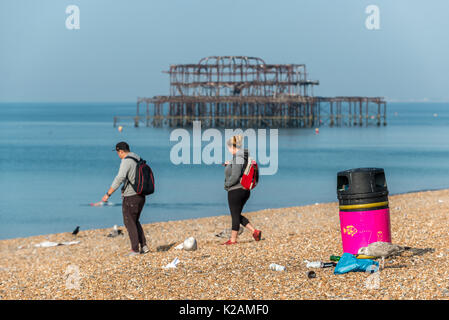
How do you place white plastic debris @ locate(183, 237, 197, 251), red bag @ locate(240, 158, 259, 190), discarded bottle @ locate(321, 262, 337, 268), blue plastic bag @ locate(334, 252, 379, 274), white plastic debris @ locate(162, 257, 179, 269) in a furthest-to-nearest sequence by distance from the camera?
white plastic debris @ locate(183, 237, 197, 251), red bag @ locate(240, 158, 259, 190), white plastic debris @ locate(162, 257, 179, 269), discarded bottle @ locate(321, 262, 337, 268), blue plastic bag @ locate(334, 252, 379, 274)

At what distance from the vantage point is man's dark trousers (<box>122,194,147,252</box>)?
9.40m

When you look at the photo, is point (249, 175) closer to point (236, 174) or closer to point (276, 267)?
point (236, 174)

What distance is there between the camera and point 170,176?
34.1 m

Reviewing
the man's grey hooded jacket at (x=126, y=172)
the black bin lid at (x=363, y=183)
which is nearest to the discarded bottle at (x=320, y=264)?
the black bin lid at (x=363, y=183)

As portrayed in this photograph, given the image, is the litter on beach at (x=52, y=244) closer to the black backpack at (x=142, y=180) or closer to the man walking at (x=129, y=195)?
the man walking at (x=129, y=195)

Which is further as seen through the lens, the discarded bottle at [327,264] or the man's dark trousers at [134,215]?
the man's dark trousers at [134,215]

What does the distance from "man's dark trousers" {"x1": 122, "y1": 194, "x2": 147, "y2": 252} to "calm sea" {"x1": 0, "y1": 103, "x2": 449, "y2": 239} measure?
953cm

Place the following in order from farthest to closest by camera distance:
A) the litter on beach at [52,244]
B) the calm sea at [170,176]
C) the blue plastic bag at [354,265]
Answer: the calm sea at [170,176], the litter on beach at [52,244], the blue plastic bag at [354,265]

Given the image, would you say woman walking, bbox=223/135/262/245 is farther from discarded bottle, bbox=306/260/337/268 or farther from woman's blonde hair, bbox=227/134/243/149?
discarded bottle, bbox=306/260/337/268

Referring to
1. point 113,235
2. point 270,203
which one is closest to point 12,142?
point 270,203

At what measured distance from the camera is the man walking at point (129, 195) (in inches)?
362

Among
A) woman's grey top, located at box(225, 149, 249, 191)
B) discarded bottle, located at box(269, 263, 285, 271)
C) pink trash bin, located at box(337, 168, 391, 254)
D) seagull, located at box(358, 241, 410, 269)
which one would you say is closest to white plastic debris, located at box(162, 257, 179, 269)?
discarded bottle, located at box(269, 263, 285, 271)

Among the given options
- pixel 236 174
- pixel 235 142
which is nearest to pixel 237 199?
pixel 236 174
